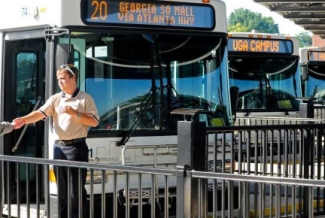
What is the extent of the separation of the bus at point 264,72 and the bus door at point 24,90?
352 inches

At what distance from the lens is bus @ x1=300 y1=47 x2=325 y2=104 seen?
72.2ft

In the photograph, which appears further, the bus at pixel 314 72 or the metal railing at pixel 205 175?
the bus at pixel 314 72

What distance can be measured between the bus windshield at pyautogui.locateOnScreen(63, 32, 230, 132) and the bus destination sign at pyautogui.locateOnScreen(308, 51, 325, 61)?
12.2 metres

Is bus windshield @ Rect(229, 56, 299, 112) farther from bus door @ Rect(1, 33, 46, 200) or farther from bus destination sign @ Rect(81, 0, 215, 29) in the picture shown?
bus door @ Rect(1, 33, 46, 200)

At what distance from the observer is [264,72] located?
18812mm

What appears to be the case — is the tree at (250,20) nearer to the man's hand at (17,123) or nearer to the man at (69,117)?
the man at (69,117)

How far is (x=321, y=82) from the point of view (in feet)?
73.7

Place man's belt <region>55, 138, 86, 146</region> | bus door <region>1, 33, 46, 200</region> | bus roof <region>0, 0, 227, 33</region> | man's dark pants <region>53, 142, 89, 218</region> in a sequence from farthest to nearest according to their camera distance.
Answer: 1. bus door <region>1, 33, 46, 200</region>
2. bus roof <region>0, 0, 227, 33</region>
3. man's belt <region>55, 138, 86, 146</region>
4. man's dark pants <region>53, 142, 89, 218</region>

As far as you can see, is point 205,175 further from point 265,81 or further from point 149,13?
point 265,81

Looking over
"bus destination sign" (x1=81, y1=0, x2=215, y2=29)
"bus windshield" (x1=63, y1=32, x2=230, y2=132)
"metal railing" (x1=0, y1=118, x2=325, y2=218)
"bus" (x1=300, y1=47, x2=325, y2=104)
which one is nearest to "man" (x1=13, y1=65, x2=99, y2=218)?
"metal railing" (x1=0, y1=118, x2=325, y2=218)

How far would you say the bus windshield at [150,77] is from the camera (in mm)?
9258

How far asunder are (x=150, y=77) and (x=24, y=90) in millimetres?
1510

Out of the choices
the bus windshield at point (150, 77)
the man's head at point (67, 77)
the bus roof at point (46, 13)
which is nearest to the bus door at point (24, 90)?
the bus roof at point (46, 13)

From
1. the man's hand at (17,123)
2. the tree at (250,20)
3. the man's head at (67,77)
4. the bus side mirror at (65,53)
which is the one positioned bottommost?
the man's hand at (17,123)
